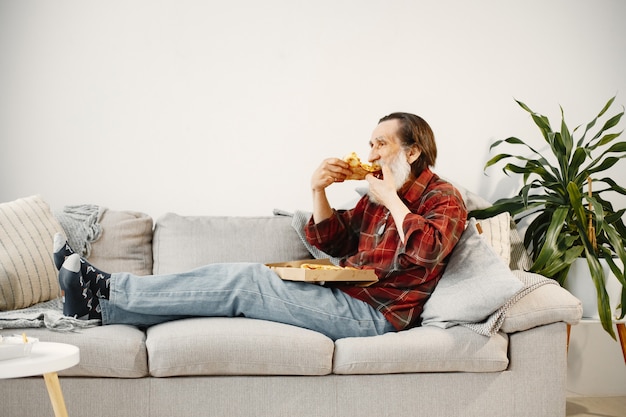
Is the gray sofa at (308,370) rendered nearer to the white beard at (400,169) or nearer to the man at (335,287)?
the man at (335,287)

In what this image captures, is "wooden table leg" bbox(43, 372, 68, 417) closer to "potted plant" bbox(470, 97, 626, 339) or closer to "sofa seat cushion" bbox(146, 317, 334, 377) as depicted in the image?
"sofa seat cushion" bbox(146, 317, 334, 377)

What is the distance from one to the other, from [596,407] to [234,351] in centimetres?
188

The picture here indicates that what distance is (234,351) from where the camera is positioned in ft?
7.28

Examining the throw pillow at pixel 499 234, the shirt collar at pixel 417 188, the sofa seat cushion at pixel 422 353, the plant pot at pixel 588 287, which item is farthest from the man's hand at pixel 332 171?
the plant pot at pixel 588 287

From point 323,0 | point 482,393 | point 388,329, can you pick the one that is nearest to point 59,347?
point 388,329

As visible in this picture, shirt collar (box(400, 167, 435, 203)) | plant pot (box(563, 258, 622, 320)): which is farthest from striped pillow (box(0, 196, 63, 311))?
plant pot (box(563, 258, 622, 320))

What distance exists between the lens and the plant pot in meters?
2.90

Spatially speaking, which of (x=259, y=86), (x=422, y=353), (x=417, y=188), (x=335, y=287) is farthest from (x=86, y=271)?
(x=259, y=86)

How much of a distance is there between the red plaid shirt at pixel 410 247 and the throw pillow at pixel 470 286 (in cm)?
5

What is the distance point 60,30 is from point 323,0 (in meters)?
1.19

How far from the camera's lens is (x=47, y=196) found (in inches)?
125

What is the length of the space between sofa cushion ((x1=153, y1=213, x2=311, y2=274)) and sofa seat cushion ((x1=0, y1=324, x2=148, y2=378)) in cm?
66

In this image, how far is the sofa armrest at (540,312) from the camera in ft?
7.79

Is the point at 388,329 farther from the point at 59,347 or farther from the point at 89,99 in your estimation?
the point at 89,99
